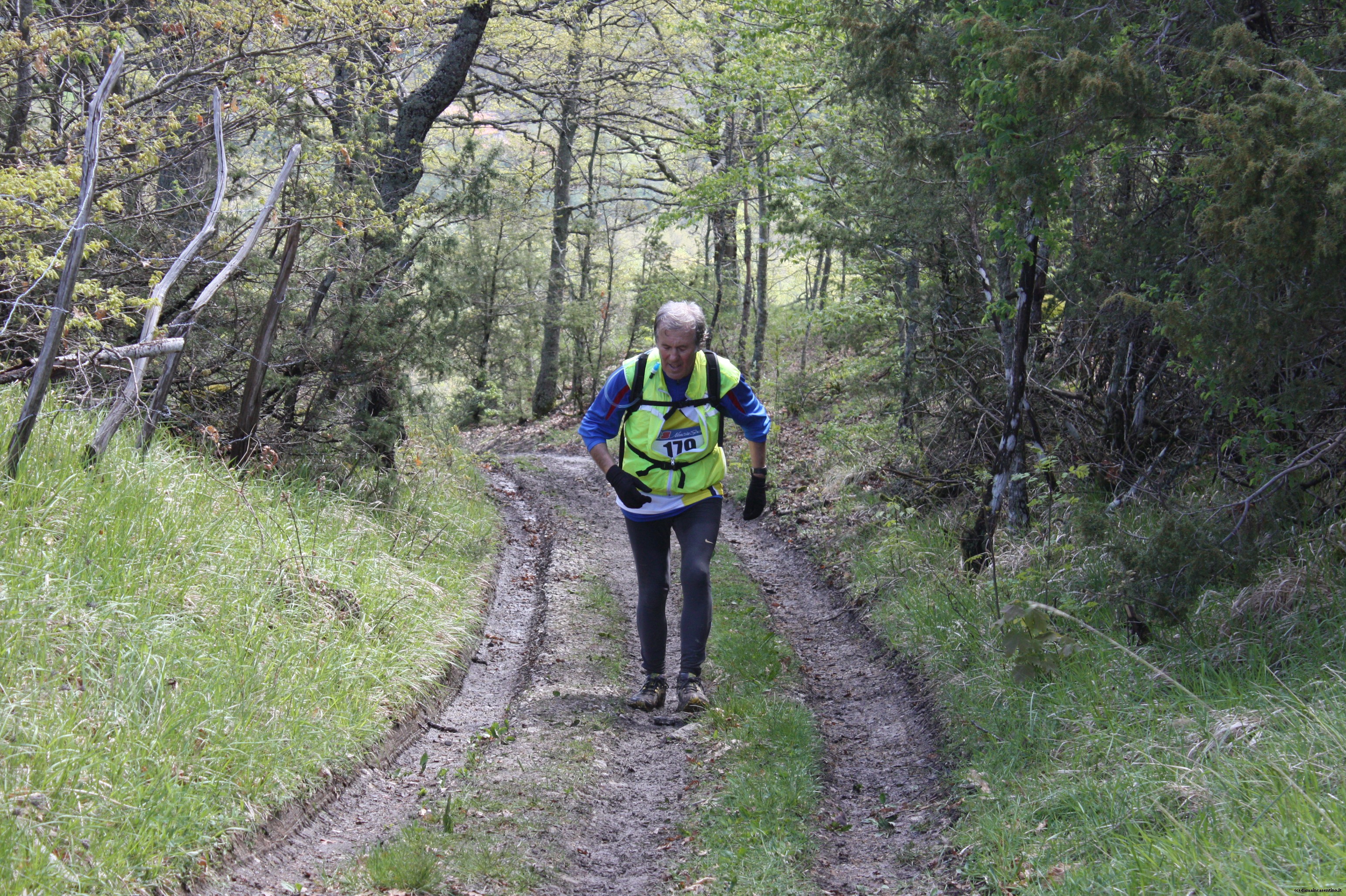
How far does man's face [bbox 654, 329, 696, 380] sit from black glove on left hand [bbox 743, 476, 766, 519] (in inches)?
35.3

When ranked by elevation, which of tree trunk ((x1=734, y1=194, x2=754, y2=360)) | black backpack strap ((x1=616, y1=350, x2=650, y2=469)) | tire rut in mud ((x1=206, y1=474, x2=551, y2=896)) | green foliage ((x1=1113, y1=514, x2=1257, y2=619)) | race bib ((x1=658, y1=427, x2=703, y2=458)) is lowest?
tire rut in mud ((x1=206, y1=474, x2=551, y2=896))

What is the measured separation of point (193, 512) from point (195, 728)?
2185 mm

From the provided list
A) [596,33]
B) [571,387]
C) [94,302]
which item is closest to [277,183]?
[94,302]

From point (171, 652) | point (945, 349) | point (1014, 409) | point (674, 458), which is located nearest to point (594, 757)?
point (674, 458)

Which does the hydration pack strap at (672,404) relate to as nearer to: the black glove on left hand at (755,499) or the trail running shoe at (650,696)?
the black glove on left hand at (755,499)

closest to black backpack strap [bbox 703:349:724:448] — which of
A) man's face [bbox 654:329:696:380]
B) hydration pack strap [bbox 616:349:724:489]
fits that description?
hydration pack strap [bbox 616:349:724:489]

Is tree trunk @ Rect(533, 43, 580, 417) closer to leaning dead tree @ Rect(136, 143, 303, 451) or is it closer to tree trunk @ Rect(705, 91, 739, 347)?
tree trunk @ Rect(705, 91, 739, 347)

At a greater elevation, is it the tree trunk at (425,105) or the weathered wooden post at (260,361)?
the tree trunk at (425,105)

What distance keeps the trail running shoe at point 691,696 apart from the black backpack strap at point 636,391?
54.0 inches

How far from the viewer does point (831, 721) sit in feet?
19.0

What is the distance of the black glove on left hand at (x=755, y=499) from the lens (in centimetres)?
583

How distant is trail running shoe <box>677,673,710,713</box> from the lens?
5594 mm

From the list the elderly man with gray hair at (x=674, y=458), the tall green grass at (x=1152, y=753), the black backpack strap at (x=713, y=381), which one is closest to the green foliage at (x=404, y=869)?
the tall green grass at (x=1152, y=753)

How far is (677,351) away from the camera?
5273mm
